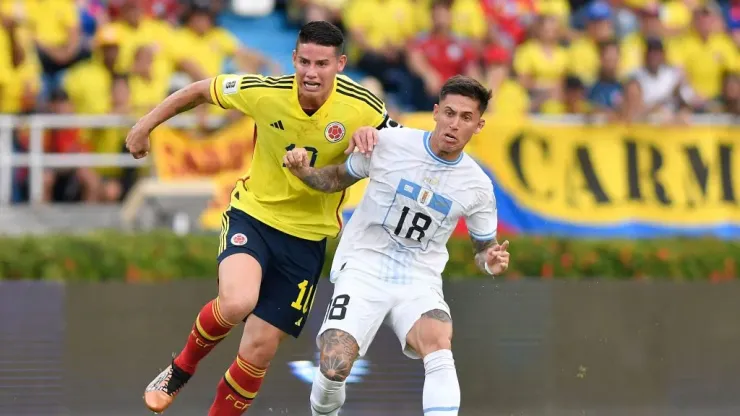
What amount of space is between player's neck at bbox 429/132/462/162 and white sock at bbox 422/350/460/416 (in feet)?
3.79

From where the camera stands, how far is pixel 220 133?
13344 millimetres

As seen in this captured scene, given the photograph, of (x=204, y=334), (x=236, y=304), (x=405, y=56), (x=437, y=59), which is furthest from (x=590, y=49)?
(x=236, y=304)

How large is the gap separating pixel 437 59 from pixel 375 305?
7047mm

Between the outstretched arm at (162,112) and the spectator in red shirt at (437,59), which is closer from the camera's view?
the outstretched arm at (162,112)

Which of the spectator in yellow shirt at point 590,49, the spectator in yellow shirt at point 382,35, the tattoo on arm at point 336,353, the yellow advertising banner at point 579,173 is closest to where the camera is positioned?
the tattoo on arm at point 336,353

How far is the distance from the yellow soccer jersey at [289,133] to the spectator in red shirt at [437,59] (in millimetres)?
6032

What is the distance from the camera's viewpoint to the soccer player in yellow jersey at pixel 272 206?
8.30m

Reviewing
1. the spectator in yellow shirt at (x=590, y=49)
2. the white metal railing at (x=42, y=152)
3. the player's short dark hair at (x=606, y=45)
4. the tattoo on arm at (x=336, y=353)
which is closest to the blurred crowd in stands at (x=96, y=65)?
the white metal railing at (x=42, y=152)

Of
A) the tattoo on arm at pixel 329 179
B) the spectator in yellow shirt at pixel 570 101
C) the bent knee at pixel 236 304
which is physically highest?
the tattoo on arm at pixel 329 179

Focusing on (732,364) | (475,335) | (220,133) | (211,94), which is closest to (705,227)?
(732,364)

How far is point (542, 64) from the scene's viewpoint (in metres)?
15.2

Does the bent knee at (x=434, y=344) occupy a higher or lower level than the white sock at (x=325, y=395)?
higher

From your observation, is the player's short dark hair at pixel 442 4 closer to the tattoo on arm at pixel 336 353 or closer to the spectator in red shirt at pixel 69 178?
the spectator in red shirt at pixel 69 178

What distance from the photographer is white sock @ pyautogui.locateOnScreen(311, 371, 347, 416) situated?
820 centimetres
